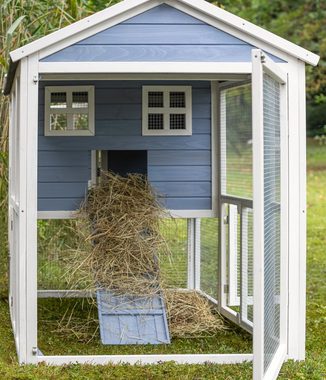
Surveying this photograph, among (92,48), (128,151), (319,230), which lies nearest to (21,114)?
(92,48)

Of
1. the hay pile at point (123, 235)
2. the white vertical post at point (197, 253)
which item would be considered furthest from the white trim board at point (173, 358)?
the white vertical post at point (197, 253)

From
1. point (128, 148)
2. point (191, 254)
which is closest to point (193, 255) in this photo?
point (191, 254)

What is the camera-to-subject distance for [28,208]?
595cm

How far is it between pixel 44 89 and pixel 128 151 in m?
0.94

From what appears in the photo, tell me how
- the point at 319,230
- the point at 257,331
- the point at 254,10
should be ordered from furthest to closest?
the point at 254,10
the point at 319,230
the point at 257,331

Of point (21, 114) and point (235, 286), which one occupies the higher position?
point (21, 114)

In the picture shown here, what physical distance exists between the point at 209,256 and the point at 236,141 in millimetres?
1265

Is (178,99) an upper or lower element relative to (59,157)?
upper

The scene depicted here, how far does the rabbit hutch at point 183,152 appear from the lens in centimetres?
585

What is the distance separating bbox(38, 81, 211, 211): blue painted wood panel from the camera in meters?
7.54

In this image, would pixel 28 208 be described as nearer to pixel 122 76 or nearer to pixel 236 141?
pixel 122 76

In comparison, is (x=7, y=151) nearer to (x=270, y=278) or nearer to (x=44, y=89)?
(x=44, y=89)

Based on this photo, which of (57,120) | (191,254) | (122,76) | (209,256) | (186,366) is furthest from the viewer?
(191,254)

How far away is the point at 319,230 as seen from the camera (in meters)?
13.7
